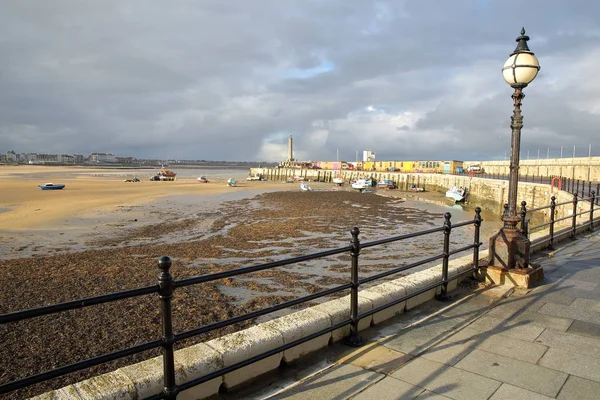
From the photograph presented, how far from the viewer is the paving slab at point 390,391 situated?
3.12 meters

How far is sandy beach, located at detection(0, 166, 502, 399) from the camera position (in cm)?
647

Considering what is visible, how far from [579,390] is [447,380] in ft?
3.36

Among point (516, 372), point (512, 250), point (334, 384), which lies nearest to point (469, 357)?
point (516, 372)

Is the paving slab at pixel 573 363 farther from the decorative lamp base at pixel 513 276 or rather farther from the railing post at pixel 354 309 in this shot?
the decorative lamp base at pixel 513 276

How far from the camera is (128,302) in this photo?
823 cm

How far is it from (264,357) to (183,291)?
256 inches

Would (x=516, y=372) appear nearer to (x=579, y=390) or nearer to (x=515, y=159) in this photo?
(x=579, y=390)

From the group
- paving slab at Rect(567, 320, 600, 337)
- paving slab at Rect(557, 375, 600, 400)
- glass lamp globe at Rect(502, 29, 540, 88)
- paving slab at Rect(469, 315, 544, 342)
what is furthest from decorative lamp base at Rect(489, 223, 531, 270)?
paving slab at Rect(557, 375, 600, 400)

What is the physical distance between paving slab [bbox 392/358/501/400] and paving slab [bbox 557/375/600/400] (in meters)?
0.48

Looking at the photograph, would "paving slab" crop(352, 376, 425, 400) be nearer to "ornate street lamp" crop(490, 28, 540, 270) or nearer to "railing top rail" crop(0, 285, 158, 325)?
"railing top rail" crop(0, 285, 158, 325)

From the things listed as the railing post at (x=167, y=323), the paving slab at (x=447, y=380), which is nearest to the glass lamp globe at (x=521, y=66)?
the paving slab at (x=447, y=380)

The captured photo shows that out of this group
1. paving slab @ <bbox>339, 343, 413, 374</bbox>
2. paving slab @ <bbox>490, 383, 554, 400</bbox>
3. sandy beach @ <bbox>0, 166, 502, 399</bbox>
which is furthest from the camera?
sandy beach @ <bbox>0, 166, 502, 399</bbox>

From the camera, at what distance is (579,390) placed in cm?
321

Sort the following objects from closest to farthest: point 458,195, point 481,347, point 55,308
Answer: point 55,308 → point 481,347 → point 458,195
